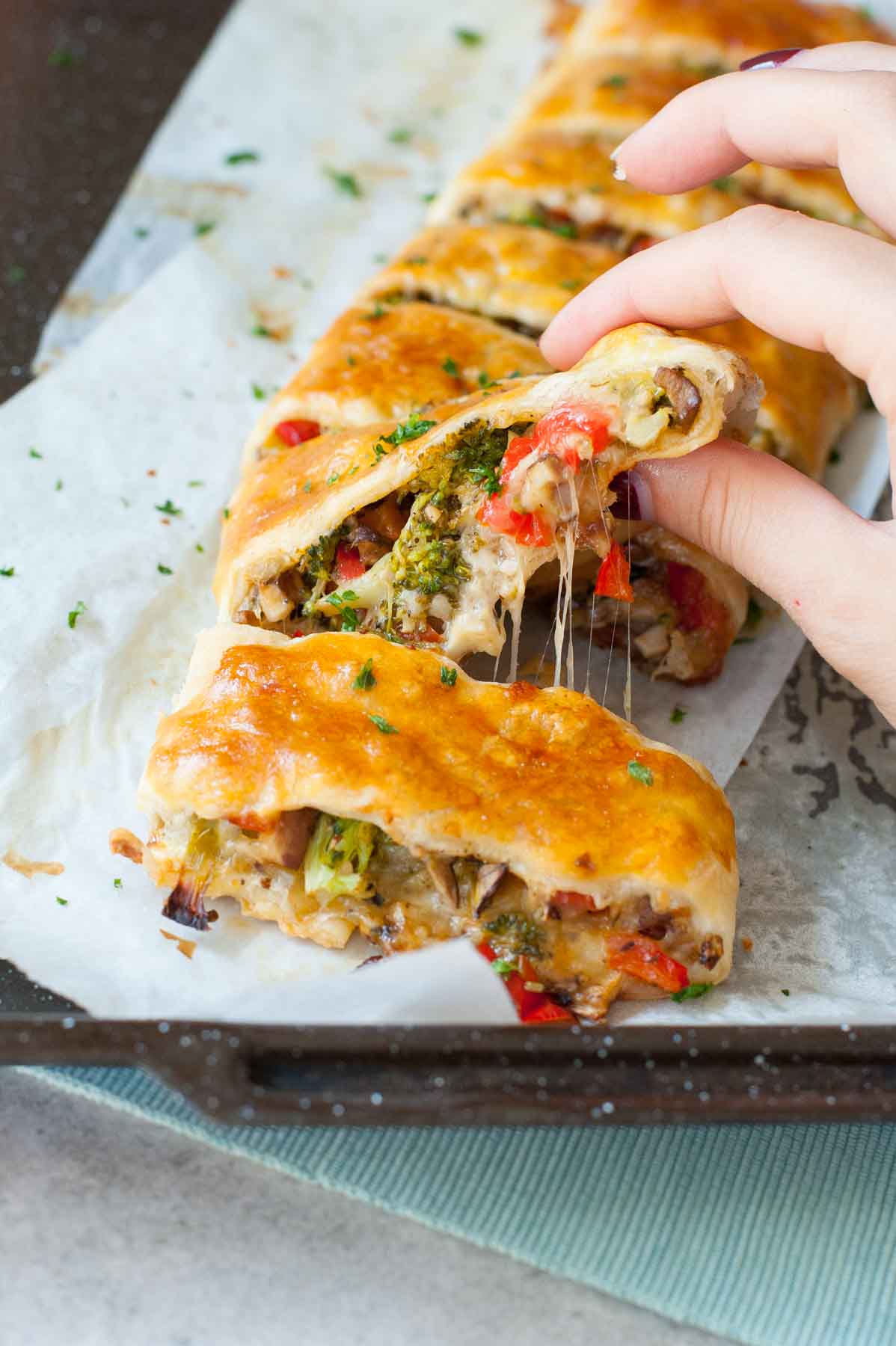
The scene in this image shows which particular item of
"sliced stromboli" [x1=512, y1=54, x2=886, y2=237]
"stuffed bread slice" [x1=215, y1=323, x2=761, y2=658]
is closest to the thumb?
"stuffed bread slice" [x1=215, y1=323, x2=761, y2=658]

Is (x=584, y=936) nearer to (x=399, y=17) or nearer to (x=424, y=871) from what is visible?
(x=424, y=871)

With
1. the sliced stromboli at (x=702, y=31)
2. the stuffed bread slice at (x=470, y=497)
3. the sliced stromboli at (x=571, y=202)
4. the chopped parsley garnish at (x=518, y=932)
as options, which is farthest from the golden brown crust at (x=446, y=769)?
the sliced stromboli at (x=702, y=31)

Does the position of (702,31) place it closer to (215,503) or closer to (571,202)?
(571,202)

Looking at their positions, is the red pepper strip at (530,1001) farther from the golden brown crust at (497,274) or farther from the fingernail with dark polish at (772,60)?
the fingernail with dark polish at (772,60)

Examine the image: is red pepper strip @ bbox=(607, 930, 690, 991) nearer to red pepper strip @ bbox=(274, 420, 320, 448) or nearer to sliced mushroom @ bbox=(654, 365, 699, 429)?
sliced mushroom @ bbox=(654, 365, 699, 429)

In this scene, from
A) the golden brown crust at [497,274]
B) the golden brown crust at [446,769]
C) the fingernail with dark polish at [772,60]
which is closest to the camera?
the golden brown crust at [446,769]

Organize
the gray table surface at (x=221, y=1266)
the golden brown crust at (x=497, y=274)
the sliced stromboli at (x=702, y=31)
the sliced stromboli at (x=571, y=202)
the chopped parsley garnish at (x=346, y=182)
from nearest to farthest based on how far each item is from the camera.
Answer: the gray table surface at (x=221, y=1266) → the golden brown crust at (x=497, y=274) → the sliced stromboli at (x=571, y=202) → the sliced stromboli at (x=702, y=31) → the chopped parsley garnish at (x=346, y=182)
